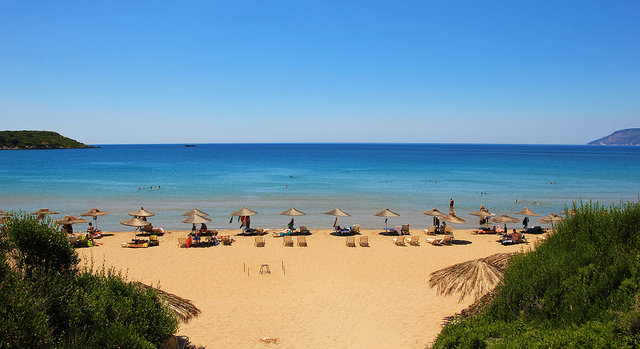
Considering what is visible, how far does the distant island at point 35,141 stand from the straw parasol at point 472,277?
17950 centimetres

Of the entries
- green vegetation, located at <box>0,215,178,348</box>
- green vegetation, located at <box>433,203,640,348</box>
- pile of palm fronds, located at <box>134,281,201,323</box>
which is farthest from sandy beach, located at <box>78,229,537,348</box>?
green vegetation, located at <box>0,215,178,348</box>

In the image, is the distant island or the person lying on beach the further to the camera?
the distant island

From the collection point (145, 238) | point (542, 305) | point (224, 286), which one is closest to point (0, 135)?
point (145, 238)

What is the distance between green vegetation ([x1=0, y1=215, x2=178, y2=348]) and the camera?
4.54 m

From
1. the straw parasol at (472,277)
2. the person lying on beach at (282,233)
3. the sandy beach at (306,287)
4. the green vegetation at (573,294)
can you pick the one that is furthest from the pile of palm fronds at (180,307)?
the person lying on beach at (282,233)

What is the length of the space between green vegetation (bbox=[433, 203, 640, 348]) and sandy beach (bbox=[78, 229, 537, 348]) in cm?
135

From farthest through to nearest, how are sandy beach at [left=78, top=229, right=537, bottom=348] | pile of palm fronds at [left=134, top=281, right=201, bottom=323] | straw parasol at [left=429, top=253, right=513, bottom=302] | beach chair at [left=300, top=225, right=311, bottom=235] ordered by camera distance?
beach chair at [left=300, top=225, right=311, bottom=235]
straw parasol at [left=429, top=253, right=513, bottom=302]
sandy beach at [left=78, top=229, right=537, bottom=348]
pile of palm fronds at [left=134, top=281, right=201, bottom=323]

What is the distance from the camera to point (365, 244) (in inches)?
714

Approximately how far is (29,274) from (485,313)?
8008 mm

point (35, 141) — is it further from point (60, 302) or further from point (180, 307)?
point (60, 302)

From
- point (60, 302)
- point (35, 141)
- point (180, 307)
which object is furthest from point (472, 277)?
point (35, 141)

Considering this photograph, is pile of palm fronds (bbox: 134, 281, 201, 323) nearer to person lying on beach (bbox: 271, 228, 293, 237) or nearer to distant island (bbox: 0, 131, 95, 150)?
person lying on beach (bbox: 271, 228, 293, 237)

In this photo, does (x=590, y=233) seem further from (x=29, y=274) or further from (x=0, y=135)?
(x=0, y=135)

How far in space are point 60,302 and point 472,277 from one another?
9.36 meters
